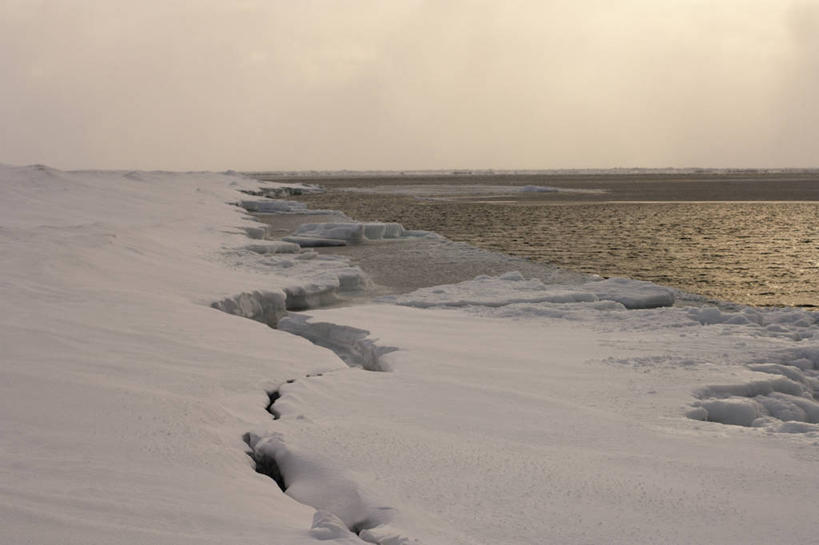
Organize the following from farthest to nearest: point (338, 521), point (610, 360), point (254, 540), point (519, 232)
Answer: point (519, 232)
point (610, 360)
point (338, 521)
point (254, 540)

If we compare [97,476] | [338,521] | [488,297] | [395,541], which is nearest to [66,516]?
[97,476]

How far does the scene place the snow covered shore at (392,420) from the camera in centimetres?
333

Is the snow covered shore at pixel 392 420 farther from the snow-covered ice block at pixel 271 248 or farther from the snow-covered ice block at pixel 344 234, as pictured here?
the snow-covered ice block at pixel 344 234

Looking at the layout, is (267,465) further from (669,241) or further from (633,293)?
(669,241)

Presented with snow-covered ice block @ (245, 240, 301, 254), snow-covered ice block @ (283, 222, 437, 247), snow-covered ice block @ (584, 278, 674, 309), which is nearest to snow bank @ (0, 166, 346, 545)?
snow-covered ice block @ (245, 240, 301, 254)

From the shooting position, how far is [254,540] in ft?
10.0

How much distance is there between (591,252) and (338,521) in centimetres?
1708

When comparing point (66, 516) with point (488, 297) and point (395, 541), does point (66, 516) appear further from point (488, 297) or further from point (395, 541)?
point (488, 297)

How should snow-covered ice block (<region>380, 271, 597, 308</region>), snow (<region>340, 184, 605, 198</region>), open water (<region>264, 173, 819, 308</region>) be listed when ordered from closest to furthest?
snow-covered ice block (<region>380, 271, 597, 308</region>) < open water (<region>264, 173, 819, 308</region>) < snow (<region>340, 184, 605, 198</region>)

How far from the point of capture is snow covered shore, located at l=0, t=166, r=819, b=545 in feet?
10.9

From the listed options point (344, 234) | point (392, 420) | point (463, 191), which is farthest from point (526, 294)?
point (463, 191)

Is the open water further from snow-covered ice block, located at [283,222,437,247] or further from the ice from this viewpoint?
the ice

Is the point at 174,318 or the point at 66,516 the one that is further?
the point at 174,318

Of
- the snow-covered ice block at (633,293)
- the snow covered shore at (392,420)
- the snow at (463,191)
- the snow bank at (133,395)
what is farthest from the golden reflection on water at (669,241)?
the snow at (463,191)
